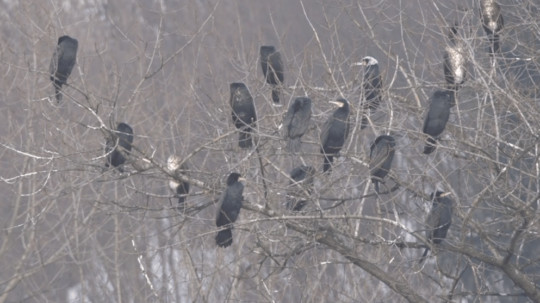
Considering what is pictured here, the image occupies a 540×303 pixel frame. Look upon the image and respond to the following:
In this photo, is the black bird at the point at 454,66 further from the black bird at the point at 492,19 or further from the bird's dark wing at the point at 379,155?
the bird's dark wing at the point at 379,155

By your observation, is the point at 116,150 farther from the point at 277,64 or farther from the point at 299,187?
the point at 277,64

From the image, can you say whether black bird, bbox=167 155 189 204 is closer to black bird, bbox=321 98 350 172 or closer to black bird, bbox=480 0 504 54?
black bird, bbox=321 98 350 172

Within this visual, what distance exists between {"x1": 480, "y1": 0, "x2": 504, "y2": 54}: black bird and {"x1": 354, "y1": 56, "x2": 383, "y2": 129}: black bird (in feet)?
3.66

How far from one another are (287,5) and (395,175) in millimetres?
15145

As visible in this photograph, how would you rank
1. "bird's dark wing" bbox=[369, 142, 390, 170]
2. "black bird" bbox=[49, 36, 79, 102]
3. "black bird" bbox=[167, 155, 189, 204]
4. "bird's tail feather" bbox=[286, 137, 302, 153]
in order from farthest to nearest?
"black bird" bbox=[49, 36, 79, 102]
"black bird" bbox=[167, 155, 189, 204]
"bird's tail feather" bbox=[286, 137, 302, 153]
"bird's dark wing" bbox=[369, 142, 390, 170]

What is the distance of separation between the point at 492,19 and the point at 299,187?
3.17 meters

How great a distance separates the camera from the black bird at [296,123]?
8.25 metres

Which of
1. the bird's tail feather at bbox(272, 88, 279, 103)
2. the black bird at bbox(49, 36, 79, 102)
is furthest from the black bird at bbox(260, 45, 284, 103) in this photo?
the black bird at bbox(49, 36, 79, 102)

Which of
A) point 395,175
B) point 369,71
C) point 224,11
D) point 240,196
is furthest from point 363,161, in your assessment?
point 224,11

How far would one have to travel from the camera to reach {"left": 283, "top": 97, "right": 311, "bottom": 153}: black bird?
8250 millimetres

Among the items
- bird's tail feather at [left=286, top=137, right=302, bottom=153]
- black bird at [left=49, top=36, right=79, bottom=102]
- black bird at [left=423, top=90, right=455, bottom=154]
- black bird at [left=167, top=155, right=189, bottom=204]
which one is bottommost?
black bird at [left=167, top=155, right=189, bottom=204]

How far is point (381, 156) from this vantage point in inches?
314

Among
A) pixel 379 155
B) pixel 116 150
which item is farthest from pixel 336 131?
pixel 116 150

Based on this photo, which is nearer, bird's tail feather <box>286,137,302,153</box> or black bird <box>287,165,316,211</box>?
black bird <box>287,165,316,211</box>
